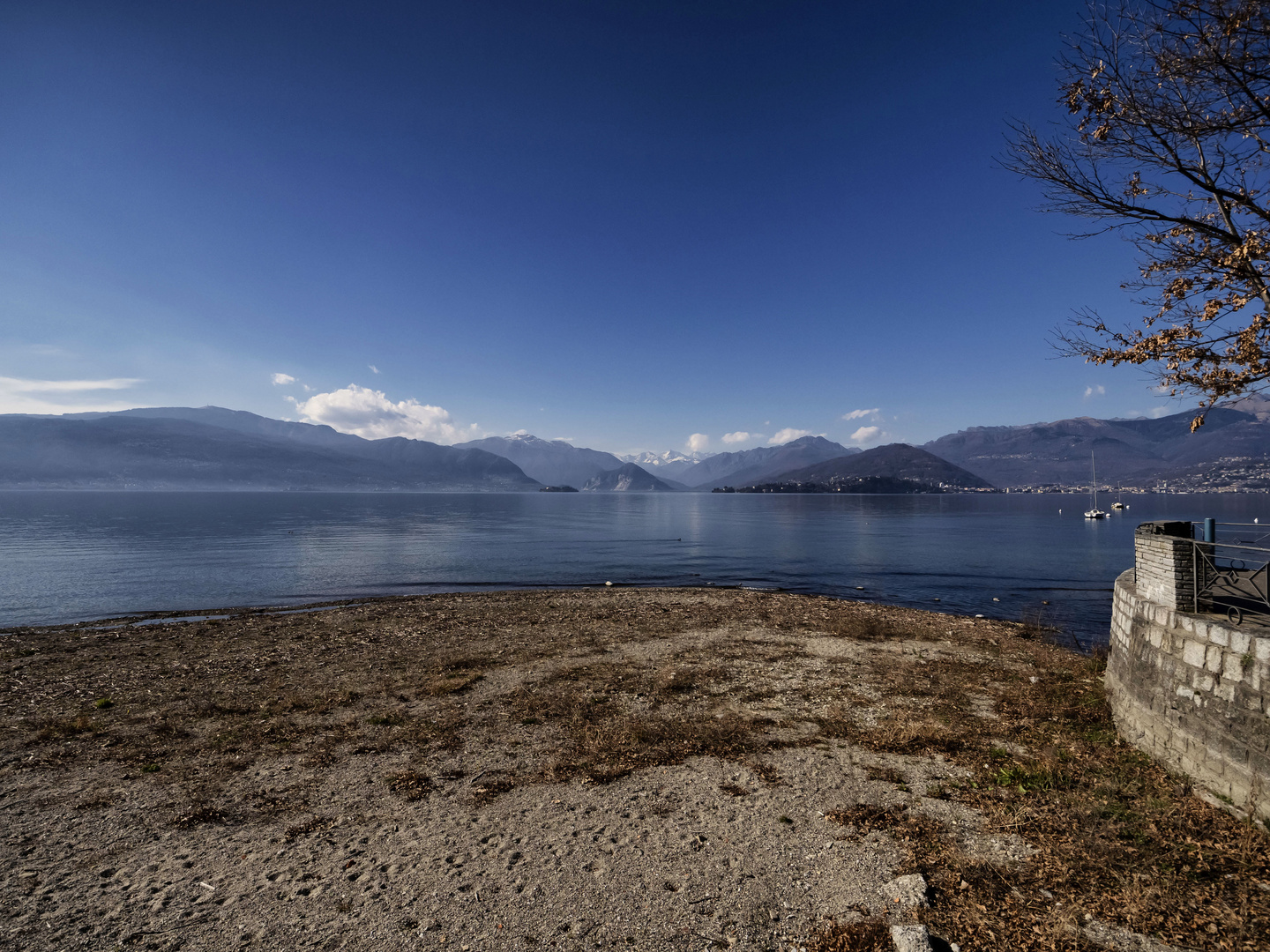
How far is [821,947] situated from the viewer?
22.5 feet

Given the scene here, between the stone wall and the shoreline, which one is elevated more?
the stone wall

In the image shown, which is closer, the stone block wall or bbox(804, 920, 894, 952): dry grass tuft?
bbox(804, 920, 894, 952): dry grass tuft

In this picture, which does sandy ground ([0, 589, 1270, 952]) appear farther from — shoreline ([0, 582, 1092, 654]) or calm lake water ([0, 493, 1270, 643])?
calm lake water ([0, 493, 1270, 643])

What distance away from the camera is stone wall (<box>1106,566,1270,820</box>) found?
8.86m

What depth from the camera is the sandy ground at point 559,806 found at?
7.30 meters

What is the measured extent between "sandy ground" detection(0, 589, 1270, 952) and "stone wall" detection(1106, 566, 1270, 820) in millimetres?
700

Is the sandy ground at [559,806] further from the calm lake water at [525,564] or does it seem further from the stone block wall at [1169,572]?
the calm lake water at [525,564]

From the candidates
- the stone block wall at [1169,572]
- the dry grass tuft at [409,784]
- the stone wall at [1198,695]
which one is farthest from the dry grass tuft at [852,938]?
the stone block wall at [1169,572]

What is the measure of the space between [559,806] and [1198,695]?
40.7ft

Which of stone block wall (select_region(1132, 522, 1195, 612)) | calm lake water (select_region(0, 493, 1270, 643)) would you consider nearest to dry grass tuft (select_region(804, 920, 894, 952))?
stone block wall (select_region(1132, 522, 1195, 612))

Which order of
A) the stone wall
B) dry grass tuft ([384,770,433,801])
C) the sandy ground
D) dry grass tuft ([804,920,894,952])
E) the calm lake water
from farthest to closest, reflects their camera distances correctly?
the calm lake water
dry grass tuft ([384,770,433,801])
the stone wall
the sandy ground
dry grass tuft ([804,920,894,952])

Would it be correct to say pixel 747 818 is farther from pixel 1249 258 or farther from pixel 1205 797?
pixel 1249 258

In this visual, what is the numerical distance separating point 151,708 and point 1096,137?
94.4ft

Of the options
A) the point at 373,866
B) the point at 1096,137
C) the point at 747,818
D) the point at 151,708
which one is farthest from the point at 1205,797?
the point at 151,708
